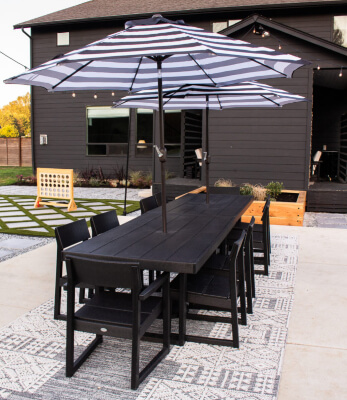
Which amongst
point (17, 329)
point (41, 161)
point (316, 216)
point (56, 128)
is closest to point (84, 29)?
point (56, 128)

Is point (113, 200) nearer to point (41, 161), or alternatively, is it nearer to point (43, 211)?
point (43, 211)

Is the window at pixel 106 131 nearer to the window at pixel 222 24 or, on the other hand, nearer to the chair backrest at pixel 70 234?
the window at pixel 222 24

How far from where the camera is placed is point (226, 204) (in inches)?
185

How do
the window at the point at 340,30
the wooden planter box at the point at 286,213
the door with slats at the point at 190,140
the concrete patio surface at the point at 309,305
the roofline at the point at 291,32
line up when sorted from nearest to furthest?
the concrete patio surface at the point at 309,305, the wooden planter box at the point at 286,213, the roofline at the point at 291,32, the window at the point at 340,30, the door with slats at the point at 190,140

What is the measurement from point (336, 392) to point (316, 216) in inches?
244

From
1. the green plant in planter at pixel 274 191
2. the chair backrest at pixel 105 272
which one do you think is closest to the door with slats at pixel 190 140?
the green plant in planter at pixel 274 191

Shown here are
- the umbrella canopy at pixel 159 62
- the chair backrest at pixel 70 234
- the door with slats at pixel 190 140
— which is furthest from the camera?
the door with slats at pixel 190 140

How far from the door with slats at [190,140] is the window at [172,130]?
0.49 meters

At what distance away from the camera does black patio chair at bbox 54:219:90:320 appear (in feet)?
9.55

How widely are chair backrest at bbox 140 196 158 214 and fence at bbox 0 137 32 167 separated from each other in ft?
58.3

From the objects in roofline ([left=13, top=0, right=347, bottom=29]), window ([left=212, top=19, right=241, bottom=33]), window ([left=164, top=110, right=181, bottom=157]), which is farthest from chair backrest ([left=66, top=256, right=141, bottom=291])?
window ([left=212, top=19, right=241, bottom=33])

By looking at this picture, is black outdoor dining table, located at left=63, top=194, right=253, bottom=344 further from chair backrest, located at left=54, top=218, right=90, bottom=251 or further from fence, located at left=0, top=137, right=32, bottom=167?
fence, located at left=0, top=137, right=32, bottom=167

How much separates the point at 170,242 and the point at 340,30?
37.2 ft

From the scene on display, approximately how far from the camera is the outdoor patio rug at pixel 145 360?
2244mm
